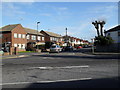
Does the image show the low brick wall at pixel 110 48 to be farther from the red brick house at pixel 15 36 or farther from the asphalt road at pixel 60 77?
the asphalt road at pixel 60 77

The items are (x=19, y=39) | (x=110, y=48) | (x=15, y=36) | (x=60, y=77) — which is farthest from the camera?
(x=19, y=39)

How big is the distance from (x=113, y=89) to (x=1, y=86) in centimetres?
467

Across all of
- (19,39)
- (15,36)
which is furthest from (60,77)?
(19,39)

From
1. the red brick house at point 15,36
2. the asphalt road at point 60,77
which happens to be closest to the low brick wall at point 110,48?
the red brick house at point 15,36

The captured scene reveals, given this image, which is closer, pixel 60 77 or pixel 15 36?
pixel 60 77

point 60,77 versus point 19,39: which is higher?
point 19,39

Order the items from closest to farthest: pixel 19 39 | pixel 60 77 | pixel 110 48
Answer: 1. pixel 60 77
2. pixel 110 48
3. pixel 19 39

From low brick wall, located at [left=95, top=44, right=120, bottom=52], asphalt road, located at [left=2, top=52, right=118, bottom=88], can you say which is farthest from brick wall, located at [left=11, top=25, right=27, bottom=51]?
asphalt road, located at [left=2, top=52, right=118, bottom=88]

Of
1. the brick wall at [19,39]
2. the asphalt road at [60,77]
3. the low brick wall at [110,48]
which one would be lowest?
the asphalt road at [60,77]

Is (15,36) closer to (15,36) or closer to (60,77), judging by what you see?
(15,36)

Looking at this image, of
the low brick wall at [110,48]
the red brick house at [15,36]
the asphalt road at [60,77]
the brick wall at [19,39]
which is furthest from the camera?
the brick wall at [19,39]

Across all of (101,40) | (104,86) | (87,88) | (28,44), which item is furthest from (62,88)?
(28,44)

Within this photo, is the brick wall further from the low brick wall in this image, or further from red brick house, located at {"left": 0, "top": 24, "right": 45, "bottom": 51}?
the low brick wall

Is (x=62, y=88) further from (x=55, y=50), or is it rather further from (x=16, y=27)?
(x=16, y=27)
